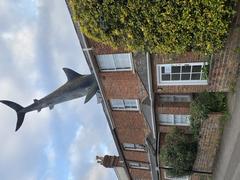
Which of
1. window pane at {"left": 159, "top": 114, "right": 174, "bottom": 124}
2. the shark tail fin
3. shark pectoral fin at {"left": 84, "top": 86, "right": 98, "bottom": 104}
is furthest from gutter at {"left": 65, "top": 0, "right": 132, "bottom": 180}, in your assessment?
the shark tail fin

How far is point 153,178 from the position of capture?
2578 cm

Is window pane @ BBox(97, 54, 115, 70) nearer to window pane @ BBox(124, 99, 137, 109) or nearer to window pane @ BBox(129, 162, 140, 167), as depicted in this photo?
window pane @ BBox(124, 99, 137, 109)

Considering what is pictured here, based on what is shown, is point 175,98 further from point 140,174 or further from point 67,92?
point 140,174

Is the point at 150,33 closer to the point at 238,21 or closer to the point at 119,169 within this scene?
the point at 238,21

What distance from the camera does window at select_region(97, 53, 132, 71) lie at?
63.8 feet

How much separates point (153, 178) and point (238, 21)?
14389 millimetres

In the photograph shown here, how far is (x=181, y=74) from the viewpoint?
18375 millimetres

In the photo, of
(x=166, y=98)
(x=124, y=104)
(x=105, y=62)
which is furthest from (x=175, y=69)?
(x=124, y=104)

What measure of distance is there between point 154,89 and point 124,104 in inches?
114

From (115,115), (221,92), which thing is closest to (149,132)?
(115,115)

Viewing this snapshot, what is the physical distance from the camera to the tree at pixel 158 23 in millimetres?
13383

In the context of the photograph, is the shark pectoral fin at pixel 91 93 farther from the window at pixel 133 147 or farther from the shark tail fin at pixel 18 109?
the shark tail fin at pixel 18 109

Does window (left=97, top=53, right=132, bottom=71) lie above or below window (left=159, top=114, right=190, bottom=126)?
above

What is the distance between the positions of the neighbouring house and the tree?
1490mm
